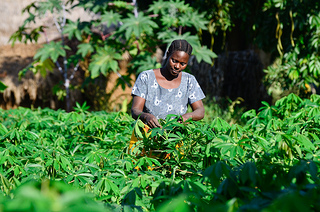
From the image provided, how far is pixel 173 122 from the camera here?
4.99ft

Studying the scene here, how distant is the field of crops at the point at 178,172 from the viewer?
2.30ft

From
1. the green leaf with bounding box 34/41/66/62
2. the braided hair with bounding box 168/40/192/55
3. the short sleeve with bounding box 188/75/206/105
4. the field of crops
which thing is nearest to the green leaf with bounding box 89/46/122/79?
the green leaf with bounding box 34/41/66/62

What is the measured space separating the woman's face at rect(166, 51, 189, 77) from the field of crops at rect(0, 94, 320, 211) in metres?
0.44

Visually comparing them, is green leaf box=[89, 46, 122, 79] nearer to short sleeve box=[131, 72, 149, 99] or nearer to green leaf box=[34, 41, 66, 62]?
green leaf box=[34, 41, 66, 62]

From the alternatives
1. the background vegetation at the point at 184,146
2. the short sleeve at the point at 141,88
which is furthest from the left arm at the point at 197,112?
the short sleeve at the point at 141,88

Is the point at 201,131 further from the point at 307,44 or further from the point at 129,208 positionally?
the point at 307,44

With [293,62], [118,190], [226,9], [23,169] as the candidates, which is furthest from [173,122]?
[226,9]

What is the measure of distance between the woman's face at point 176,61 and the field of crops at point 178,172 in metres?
0.44

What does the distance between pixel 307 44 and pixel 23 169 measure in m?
4.04

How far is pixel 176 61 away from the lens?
6.40 feet

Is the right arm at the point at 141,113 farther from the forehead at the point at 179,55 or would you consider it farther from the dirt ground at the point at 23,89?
the dirt ground at the point at 23,89

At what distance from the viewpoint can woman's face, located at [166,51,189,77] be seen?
1.93 meters

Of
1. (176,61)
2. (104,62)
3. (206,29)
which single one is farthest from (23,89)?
(176,61)

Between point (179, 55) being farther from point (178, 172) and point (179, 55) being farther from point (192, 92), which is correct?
point (178, 172)
